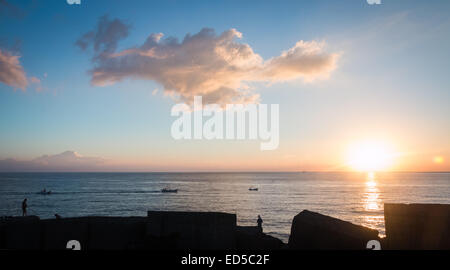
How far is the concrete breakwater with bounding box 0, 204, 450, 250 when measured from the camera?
5691 millimetres

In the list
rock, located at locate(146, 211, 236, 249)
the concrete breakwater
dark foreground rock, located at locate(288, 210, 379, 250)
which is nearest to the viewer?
the concrete breakwater

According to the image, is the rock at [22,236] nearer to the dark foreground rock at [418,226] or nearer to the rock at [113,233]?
the rock at [113,233]

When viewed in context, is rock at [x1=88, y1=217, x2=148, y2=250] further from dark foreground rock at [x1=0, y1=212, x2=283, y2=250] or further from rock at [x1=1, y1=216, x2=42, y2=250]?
rock at [x1=1, y1=216, x2=42, y2=250]

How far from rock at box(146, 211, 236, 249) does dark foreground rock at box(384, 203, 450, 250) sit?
3642 mm

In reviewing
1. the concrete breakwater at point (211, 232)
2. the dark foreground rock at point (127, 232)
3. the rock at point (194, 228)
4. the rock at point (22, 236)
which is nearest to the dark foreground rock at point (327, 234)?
the concrete breakwater at point (211, 232)

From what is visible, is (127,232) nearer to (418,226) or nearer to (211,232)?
(211,232)

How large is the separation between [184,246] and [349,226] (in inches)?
153

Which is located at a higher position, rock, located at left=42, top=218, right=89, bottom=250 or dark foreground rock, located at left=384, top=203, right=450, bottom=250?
dark foreground rock, located at left=384, top=203, right=450, bottom=250

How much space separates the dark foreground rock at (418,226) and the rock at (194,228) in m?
3.64

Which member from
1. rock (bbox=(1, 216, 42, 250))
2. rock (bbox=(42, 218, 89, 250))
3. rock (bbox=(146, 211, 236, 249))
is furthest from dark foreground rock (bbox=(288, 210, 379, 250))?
rock (bbox=(1, 216, 42, 250))

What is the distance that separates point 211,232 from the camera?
21.6 feet

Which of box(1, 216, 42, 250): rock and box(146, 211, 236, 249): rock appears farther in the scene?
box(1, 216, 42, 250): rock
